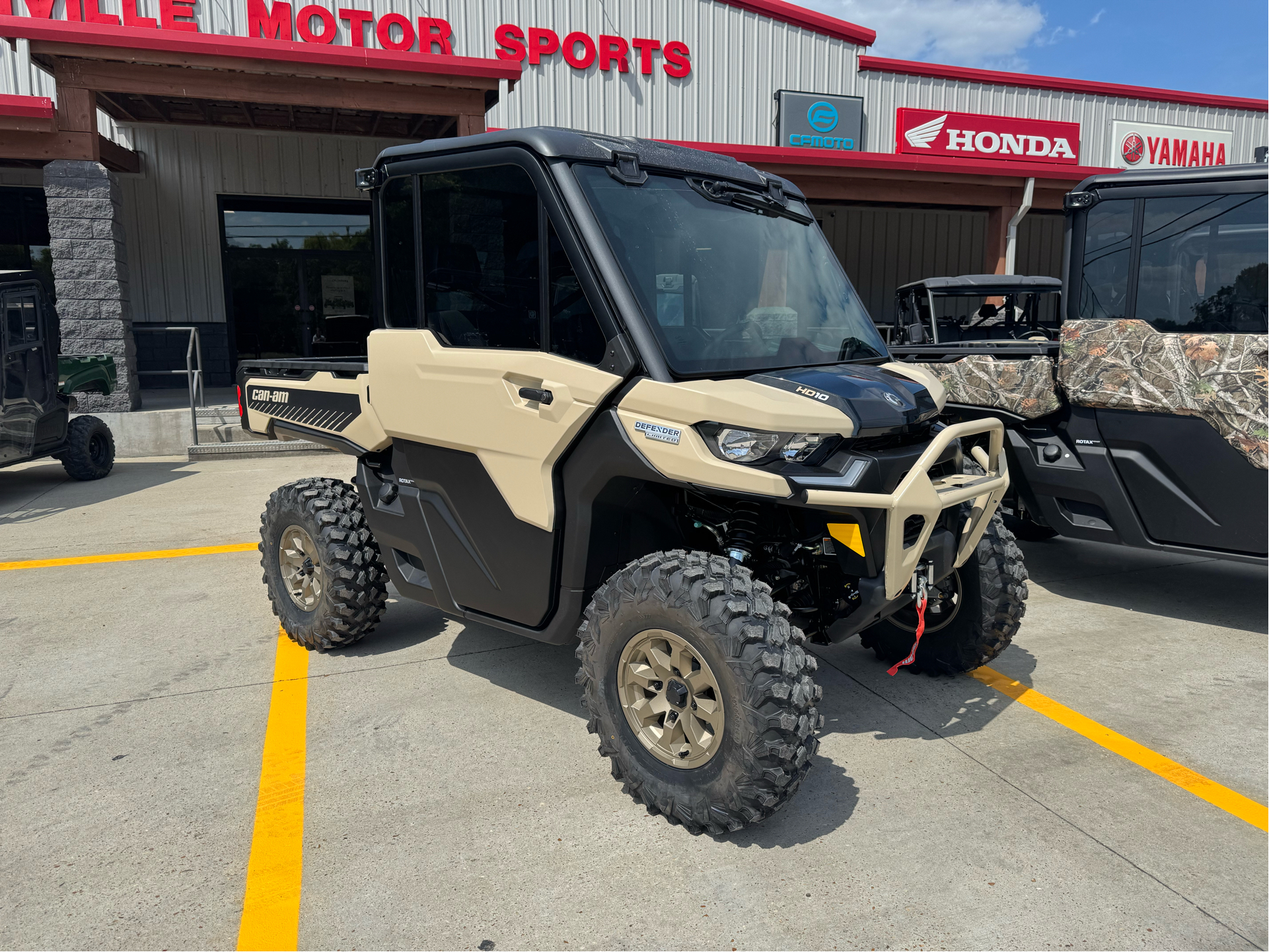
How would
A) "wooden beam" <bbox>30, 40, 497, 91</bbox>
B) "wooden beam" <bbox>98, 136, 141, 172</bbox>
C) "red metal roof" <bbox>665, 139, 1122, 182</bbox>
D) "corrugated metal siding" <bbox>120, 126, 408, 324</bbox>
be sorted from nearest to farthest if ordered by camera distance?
"wooden beam" <bbox>30, 40, 497, 91</bbox>, "wooden beam" <bbox>98, 136, 141, 172</bbox>, "red metal roof" <bbox>665, 139, 1122, 182</bbox>, "corrugated metal siding" <bbox>120, 126, 408, 324</bbox>

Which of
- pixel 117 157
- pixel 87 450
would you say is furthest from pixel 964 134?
pixel 87 450

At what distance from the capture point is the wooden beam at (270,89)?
10.6 meters

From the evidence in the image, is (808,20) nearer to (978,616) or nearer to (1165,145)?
(1165,145)

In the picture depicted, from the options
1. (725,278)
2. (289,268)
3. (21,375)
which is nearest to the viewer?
(725,278)

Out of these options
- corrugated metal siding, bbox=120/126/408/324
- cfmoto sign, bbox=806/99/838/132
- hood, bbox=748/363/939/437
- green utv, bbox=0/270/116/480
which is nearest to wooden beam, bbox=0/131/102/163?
green utv, bbox=0/270/116/480

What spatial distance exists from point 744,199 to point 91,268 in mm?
10582

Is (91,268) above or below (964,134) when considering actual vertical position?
below

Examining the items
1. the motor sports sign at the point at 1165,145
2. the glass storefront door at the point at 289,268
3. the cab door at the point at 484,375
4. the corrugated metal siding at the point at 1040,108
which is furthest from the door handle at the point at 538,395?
the motor sports sign at the point at 1165,145

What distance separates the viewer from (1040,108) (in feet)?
60.6

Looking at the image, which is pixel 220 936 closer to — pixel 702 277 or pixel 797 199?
pixel 702 277

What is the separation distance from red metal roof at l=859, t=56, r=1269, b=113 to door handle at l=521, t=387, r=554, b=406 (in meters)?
16.6

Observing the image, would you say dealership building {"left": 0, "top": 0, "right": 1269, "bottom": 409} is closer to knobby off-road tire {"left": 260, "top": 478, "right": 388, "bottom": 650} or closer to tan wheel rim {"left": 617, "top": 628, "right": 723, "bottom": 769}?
knobby off-road tire {"left": 260, "top": 478, "right": 388, "bottom": 650}

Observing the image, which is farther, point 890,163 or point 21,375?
point 890,163

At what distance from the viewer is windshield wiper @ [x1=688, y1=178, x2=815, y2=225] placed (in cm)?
334
